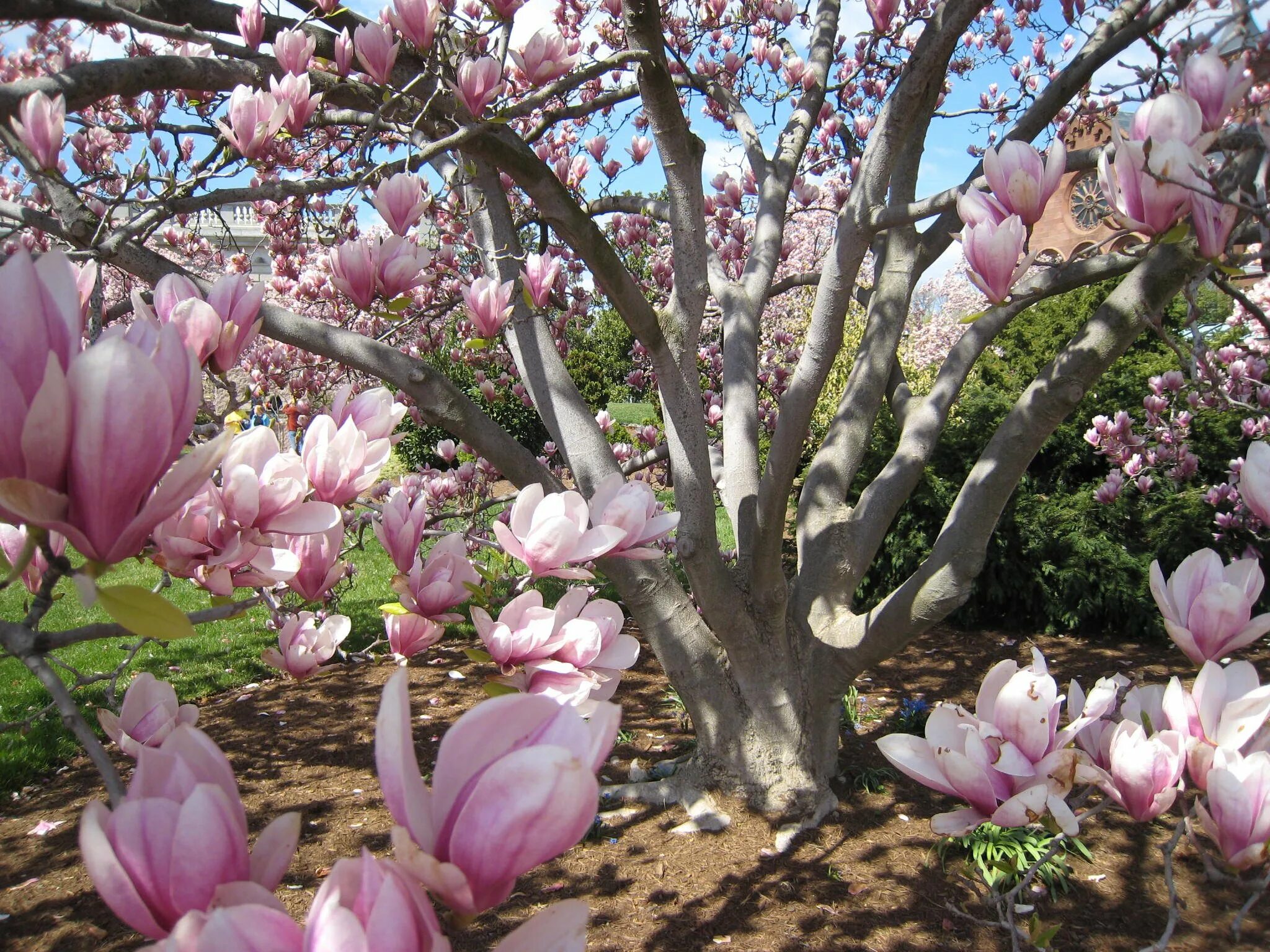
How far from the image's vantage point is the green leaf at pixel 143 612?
1.90 ft

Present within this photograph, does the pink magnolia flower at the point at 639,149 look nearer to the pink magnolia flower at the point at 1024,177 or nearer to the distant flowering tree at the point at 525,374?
the distant flowering tree at the point at 525,374

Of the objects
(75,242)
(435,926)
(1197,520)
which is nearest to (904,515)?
(1197,520)

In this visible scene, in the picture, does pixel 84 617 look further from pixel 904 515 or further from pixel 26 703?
pixel 904 515

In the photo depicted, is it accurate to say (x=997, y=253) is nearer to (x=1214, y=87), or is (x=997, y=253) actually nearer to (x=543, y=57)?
(x=1214, y=87)

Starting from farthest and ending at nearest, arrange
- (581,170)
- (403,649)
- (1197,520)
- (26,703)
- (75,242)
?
(1197,520) < (26,703) < (581,170) < (75,242) < (403,649)

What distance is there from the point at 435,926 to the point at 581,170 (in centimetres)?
330

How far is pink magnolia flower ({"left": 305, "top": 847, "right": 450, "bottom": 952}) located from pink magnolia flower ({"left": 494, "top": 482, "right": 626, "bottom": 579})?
58cm

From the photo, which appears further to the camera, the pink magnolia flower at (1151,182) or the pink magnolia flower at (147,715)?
the pink magnolia flower at (1151,182)

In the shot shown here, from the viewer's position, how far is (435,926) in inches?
20.2

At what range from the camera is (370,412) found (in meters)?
1.12

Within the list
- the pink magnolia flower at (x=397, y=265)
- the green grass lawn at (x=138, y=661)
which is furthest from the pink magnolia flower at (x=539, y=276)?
the green grass lawn at (x=138, y=661)

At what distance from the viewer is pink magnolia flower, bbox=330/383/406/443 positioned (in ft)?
3.63

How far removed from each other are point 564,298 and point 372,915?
4.12 m

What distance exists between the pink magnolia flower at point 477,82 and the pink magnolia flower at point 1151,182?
127 cm
